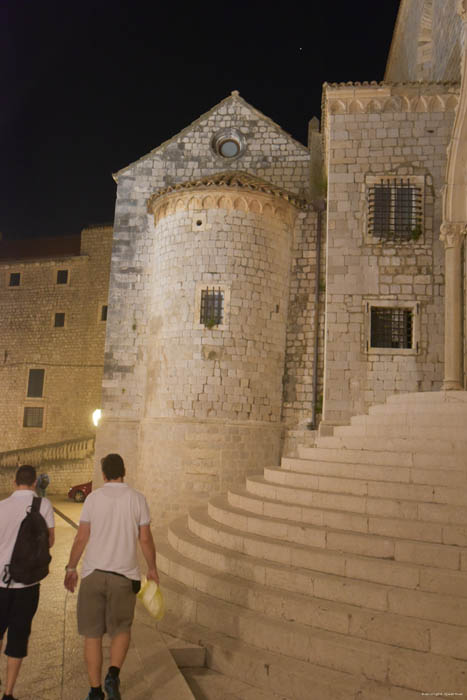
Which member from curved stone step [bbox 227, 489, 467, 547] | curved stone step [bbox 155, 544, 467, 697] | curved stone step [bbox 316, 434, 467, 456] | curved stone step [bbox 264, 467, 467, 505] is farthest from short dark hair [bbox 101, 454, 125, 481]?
curved stone step [bbox 316, 434, 467, 456]

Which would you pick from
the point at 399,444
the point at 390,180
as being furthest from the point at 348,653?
the point at 390,180

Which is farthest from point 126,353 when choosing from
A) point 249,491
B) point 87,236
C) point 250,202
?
point 87,236

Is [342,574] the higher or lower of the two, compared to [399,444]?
lower

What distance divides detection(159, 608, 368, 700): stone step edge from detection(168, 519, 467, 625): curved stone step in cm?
70

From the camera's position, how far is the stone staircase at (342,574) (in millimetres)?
5062

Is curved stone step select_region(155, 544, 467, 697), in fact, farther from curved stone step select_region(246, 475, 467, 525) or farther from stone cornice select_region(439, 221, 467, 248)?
stone cornice select_region(439, 221, 467, 248)

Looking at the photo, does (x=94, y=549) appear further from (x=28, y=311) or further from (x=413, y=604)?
(x=28, y=311)

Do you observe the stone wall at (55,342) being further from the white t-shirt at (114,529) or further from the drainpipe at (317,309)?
the white t-shirt at (114,529)

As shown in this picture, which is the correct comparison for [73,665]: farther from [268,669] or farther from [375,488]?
[375,488]

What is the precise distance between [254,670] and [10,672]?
212 centimetres

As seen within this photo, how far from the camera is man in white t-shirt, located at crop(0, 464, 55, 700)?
446cm

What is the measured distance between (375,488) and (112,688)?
3.86 m

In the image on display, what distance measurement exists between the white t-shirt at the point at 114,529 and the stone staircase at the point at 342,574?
1798 mm

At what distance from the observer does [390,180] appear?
14.6 metres
